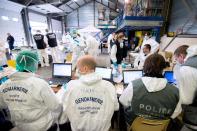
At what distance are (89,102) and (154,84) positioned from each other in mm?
639

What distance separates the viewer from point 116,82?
2670 mm

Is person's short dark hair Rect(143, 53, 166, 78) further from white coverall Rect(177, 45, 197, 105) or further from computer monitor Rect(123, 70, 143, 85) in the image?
computer monitor Rect(123, 70, 143, 85)

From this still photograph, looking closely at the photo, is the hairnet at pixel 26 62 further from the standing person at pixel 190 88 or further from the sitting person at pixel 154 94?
the standing person at pixel 190 88

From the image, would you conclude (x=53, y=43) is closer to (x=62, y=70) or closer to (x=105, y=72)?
(x=62, y=70)

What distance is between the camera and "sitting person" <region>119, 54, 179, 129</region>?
1.43 m

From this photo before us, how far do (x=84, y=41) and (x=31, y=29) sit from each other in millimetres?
6407

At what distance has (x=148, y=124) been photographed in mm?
1518

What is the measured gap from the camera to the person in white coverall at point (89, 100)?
54.8 inches

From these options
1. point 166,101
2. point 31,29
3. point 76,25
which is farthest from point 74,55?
point 76,25

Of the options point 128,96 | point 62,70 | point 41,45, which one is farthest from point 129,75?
point 41,45

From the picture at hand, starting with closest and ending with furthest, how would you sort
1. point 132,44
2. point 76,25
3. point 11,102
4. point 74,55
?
point 11,102 < point 74,55 < point 132,44 < point 76,25

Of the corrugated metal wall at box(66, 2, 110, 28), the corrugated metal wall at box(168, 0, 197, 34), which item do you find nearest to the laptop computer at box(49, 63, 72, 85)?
the corrugated metal wall at box(168, 0, 197, 34)

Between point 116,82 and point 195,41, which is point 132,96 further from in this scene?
point 195,41

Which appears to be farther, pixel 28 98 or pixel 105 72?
pixel 105 72
